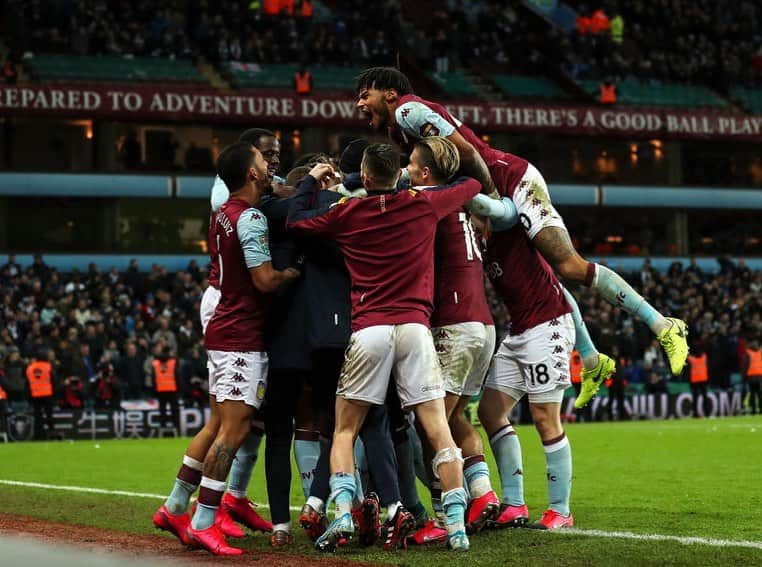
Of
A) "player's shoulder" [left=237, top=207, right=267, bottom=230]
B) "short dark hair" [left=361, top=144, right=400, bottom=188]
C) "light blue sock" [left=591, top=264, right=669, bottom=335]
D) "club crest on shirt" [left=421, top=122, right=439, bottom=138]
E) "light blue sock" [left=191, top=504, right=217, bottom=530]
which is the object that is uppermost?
"club crest on shirt" [left=421, top=122, right=439, bottom=138]

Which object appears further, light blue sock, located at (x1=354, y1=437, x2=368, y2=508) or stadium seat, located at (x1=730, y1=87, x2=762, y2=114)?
stadium seat, located at (x1=730, y1=87, x2=762, y2=114)

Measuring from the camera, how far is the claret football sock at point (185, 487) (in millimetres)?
6902

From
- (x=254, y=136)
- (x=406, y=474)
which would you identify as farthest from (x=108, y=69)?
(x=406, y=474)

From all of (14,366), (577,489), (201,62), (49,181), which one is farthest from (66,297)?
(577,489)

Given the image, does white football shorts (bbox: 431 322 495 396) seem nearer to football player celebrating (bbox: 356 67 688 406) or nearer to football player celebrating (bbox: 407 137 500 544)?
football player celebrating (bbox: 407 137 500 544)

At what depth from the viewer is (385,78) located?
7125 millimetres

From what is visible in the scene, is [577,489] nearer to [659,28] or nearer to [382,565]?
[382,565]

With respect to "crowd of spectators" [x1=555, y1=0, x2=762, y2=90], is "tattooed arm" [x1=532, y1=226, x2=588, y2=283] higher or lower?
lower

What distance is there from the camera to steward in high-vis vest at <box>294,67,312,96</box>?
3457cm

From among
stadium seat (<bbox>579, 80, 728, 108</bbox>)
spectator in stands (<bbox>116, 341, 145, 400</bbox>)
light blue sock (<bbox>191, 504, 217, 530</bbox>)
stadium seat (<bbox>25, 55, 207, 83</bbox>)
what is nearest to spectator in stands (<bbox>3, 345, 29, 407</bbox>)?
spectator in stands (<bbox>116, 341, 145, 400</bbox>)

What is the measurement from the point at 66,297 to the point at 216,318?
66.6 feet

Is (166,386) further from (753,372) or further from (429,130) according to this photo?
(429,130)

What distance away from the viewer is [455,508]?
244 inches

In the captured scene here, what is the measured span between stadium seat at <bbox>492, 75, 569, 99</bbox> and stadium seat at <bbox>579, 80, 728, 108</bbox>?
0.92 m
